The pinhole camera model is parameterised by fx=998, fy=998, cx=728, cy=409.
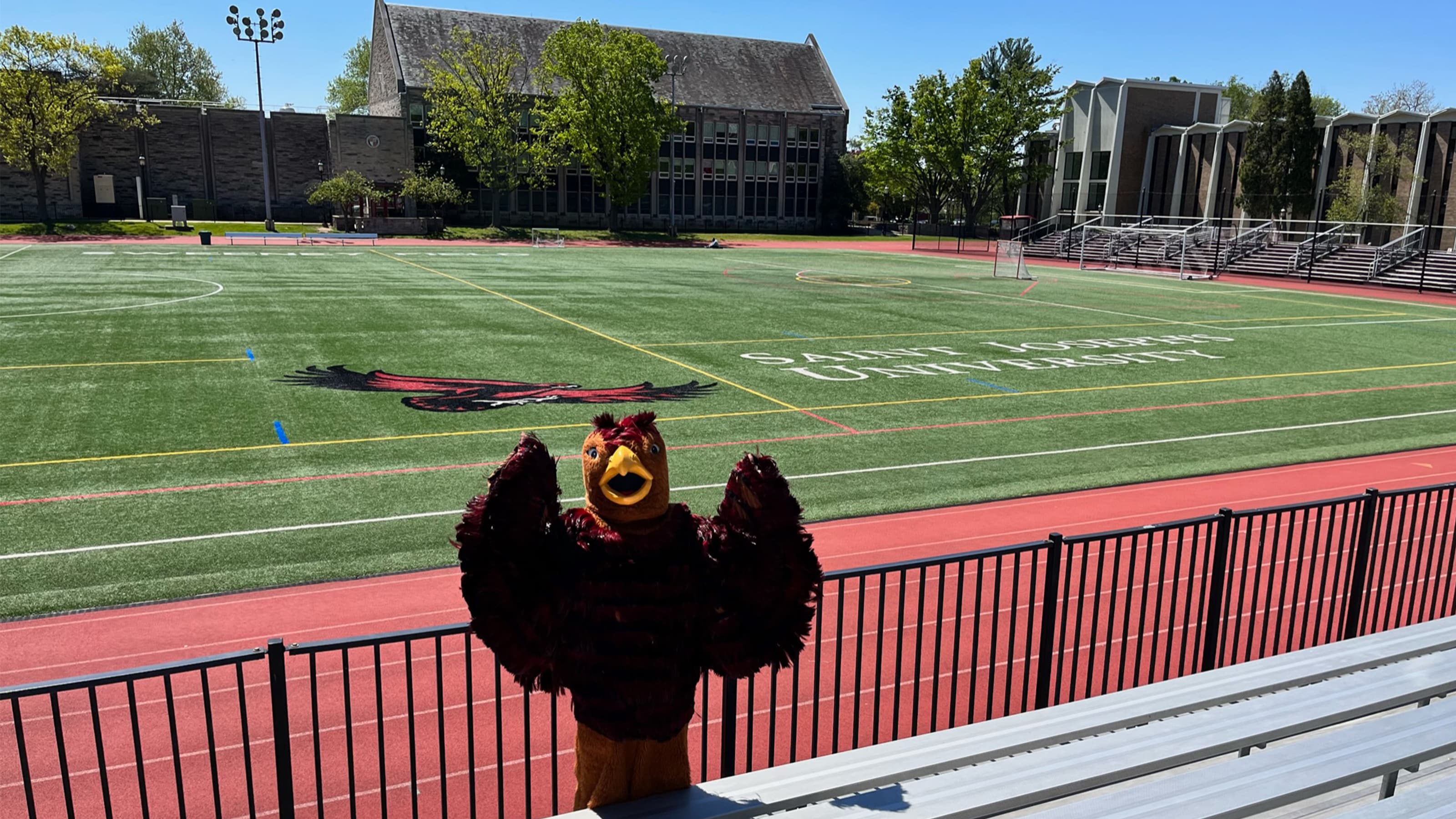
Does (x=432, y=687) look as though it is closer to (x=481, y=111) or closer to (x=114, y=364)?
(x=114, y=364)

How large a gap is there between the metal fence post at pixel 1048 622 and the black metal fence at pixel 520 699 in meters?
0.02

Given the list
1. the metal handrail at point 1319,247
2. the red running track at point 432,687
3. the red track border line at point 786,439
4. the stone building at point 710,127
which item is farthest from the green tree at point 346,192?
the red running track at point 432,687

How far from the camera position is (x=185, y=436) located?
1338 cm

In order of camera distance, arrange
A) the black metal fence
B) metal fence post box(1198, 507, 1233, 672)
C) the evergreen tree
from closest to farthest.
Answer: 1. the black metal fence
2. metal fence post box(1198, 507, 1233, 672)
3. the evergreen tree

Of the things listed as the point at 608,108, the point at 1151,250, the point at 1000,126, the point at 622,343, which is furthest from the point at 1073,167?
the point at 622,343

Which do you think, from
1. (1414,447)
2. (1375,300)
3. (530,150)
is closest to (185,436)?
(1414,447)

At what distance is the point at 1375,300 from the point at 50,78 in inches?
2876

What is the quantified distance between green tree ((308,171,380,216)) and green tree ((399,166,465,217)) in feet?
7.84

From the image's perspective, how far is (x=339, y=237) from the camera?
5916 centimetres

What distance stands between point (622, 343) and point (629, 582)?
18.9m

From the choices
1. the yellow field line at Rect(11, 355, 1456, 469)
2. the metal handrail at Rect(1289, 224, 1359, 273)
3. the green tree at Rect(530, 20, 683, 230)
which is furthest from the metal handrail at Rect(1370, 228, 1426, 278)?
the green tree at Rect(530, 20, 683, 230)

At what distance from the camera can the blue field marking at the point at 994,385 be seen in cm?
1773

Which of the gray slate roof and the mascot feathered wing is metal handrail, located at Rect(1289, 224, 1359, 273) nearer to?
the gray slate roof

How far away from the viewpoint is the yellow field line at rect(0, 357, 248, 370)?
17625 millimetres
